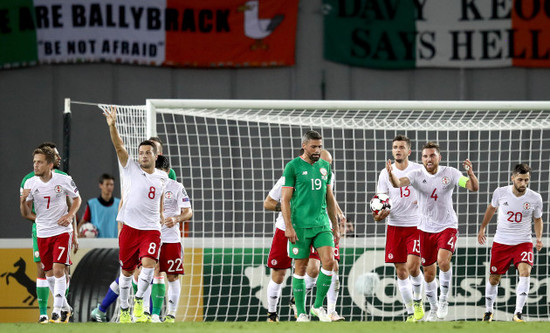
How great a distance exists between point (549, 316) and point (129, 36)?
7498mm

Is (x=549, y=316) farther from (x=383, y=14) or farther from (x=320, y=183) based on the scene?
(x=383, y=14)

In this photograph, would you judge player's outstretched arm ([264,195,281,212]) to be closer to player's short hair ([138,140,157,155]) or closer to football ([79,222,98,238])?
player's short hair ([138,140,157,155])

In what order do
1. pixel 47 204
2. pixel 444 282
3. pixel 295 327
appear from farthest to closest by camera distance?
pixel 444 282 < pixel 47 204 < pixel 295 327

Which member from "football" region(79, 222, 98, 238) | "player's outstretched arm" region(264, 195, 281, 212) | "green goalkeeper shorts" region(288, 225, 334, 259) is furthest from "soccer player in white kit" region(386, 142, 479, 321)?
"football" region(79, 222, 98, 238)

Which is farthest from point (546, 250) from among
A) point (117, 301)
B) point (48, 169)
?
point (48, 169)

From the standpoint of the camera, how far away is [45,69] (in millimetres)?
14289

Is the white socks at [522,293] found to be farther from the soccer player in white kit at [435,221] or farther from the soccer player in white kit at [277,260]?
the soccer player in white kit at [277,260]

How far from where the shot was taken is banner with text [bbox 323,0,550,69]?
14.0 metres

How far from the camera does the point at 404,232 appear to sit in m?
9.69

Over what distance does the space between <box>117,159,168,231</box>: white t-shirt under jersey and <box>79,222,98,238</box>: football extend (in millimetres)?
2918

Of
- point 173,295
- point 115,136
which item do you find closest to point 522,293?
point 173,295

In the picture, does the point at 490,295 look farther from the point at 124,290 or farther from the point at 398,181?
the point at 124,290

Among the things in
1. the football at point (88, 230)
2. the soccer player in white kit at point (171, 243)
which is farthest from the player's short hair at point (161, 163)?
the football at point (88, 230)

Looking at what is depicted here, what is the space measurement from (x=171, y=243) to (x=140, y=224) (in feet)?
3.02
